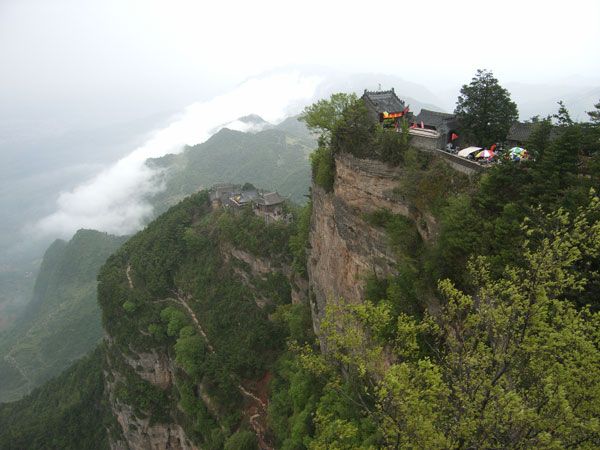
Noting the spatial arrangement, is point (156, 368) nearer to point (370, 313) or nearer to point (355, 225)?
point (355, 225)

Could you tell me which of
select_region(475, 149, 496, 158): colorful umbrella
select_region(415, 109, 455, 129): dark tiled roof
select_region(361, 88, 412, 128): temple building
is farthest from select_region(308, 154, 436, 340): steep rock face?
select_region(415, 109, 455, 129): dark tiled roof

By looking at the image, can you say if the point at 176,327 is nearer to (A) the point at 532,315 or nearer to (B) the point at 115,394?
(B) the point at 115,394

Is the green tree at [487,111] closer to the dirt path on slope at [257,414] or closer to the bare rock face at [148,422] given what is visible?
the dirt path on slope at [257,414]

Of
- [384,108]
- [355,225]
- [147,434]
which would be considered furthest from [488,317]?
[147,434]

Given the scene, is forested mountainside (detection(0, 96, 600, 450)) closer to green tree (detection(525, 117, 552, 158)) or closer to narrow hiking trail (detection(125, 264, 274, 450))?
narrow hiking trail (detection(125, 264, 274, 450))

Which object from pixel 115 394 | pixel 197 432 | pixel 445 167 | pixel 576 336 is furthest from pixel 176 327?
pixel 576 336

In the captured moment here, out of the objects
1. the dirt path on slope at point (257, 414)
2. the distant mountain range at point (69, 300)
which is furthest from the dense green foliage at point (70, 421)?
the distant mountain range at point (69, 300)
